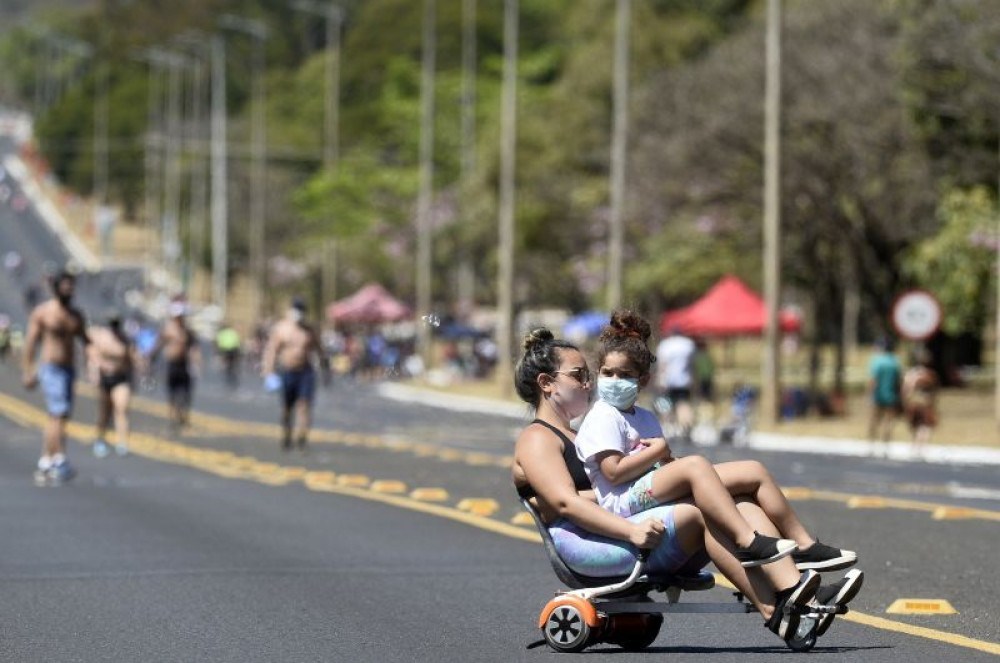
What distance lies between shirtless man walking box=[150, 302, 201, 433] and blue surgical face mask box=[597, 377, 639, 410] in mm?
24257

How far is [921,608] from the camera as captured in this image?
1223 centimetres

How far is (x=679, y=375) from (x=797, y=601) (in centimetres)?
2472

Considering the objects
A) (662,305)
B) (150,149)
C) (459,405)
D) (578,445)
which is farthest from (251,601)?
(150,149)

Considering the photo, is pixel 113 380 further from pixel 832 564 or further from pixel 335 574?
pixel 832 564

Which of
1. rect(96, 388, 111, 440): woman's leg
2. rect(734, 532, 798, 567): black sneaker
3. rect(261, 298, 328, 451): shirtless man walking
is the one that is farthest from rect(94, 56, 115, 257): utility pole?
rect(734, 532, 798, 567): black sneaker

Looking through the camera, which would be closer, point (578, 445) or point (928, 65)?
point (578, 445)

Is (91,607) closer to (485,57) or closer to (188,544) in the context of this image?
(188,544)

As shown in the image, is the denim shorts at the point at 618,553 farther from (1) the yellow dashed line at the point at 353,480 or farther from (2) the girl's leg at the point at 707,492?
(1) the yellow dashed line at the point at 353,480

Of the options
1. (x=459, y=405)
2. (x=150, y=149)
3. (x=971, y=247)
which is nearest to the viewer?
(x=971, y=247)

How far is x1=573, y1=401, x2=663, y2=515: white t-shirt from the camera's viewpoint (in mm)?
10391

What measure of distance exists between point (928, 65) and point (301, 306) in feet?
67.2

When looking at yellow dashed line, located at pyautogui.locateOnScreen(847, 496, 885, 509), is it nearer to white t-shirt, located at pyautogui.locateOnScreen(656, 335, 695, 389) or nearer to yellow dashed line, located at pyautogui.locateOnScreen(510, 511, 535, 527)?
yellow dashed line, located at pyautogui.locateOnScreen(510, 511, 535, 527)

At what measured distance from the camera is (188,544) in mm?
16469

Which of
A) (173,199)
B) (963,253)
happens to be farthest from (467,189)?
(173,199)
